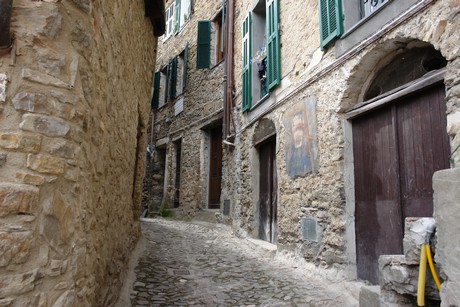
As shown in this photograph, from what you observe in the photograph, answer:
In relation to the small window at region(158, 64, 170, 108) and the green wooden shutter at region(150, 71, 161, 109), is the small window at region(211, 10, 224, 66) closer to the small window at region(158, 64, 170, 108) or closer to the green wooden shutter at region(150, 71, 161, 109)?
the small window at region(158, 64, 170, 108)

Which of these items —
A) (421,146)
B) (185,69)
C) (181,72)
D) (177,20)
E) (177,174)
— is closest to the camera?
(421,146)

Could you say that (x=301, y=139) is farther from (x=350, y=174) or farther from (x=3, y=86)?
(x=3, y=86)

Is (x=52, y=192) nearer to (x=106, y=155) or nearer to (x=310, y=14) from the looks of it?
(x=106, y=155)

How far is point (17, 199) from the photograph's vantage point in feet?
4.87

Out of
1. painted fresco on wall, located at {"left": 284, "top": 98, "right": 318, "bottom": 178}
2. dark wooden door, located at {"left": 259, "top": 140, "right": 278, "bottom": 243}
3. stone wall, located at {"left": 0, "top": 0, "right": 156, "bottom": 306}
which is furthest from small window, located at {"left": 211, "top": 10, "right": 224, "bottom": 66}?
stone wall, located at {"left": 0, "top": 0, "right": 156, "bottom": 306}

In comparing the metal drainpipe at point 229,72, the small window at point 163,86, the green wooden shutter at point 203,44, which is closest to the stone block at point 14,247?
the metal drainpipe at point 229,72

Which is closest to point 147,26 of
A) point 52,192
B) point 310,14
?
point 310,14

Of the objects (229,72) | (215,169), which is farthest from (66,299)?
(215,169)

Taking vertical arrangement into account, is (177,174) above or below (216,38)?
Result: below

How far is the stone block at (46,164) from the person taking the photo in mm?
1563

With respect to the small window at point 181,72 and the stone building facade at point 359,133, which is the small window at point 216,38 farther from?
the stone building facade at point 359,133

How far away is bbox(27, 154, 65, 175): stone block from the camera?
1563mm

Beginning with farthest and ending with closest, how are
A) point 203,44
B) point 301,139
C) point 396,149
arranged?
1. point 203,44
2. point 301,139
3. point 396,149

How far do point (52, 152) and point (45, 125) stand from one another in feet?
0.42
